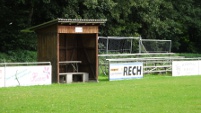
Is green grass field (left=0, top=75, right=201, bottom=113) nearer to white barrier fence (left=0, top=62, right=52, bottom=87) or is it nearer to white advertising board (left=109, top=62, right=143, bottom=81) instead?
white barrier fence (left=0, top=62, right=52, bottom=87)

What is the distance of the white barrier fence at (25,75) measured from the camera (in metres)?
24.8

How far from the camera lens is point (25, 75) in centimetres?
2550

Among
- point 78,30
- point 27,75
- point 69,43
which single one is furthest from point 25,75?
point 69,43

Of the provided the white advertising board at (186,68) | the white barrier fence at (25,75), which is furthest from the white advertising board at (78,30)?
the white advertising board at (186,68)

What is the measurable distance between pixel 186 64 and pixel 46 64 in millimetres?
11879

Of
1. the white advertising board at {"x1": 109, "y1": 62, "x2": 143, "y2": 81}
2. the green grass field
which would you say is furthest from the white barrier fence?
the white advertising board at {"x1": 109, "y1": 62, "x2": 143, "y2": 81}

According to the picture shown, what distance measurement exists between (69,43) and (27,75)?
16.9ft

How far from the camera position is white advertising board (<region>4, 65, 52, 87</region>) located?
82.0 feet

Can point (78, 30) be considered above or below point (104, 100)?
above

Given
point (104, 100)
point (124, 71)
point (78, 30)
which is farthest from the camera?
point (124, 71)

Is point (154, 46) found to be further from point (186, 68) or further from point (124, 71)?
point (124, 71)

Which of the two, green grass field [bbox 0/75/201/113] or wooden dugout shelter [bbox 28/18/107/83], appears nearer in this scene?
green grass field [bbox 0/75/201/113]

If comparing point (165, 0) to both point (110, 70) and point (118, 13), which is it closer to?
point (118, 13)

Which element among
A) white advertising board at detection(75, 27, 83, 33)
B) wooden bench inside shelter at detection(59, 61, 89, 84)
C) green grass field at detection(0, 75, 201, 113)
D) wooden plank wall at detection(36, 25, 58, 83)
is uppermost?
white advertising board at detection(75, 27, 83, 33)
